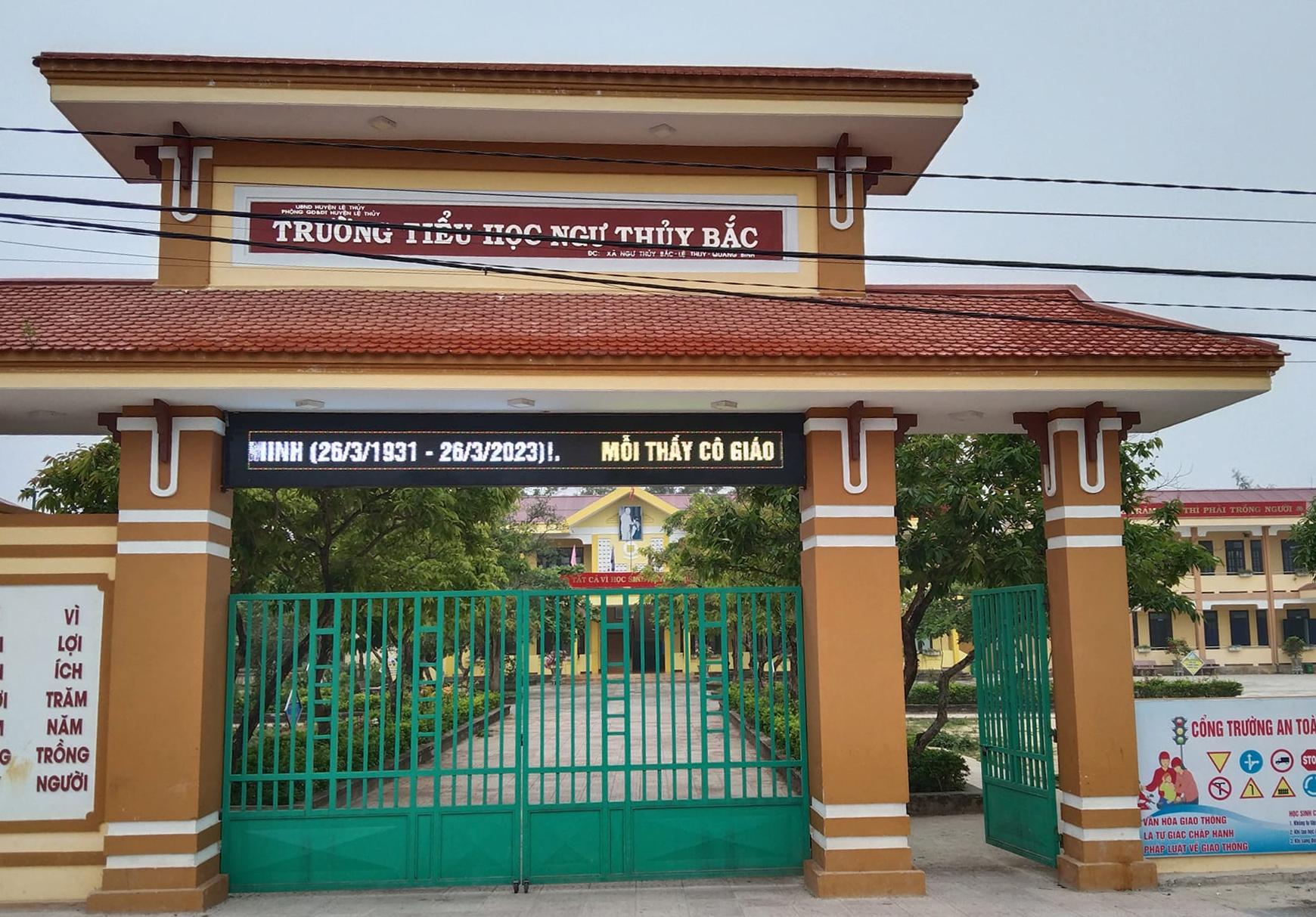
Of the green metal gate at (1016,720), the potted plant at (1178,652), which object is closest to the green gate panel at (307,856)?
the green metal gate at (1016,720)

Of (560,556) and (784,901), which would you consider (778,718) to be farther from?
(560,556)

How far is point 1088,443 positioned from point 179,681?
28.2ft

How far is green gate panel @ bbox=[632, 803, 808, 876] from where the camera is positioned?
10031 mm

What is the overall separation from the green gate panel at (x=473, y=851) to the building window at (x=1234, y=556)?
45.8 metres

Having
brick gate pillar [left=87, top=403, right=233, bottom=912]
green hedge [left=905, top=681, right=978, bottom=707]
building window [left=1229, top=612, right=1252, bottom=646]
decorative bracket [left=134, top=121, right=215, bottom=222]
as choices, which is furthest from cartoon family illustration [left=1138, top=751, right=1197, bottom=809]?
building window [left=1229, top=612, right=1252, bottom=646]

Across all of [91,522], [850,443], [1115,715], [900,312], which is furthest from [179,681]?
[1115,715]

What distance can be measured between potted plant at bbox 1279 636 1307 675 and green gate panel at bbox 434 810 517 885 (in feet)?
148

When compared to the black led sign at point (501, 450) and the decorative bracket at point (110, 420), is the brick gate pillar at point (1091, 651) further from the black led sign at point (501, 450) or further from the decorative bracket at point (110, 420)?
the decorative bracket at point (110, 420)

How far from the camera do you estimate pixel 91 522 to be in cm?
979

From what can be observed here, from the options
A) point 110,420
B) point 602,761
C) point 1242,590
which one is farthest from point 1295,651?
point 110,420

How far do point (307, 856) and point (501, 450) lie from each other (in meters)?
4.03

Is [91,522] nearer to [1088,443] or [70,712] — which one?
[70,712]

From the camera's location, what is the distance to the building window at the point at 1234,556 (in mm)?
47625

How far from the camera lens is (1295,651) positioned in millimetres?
45875
